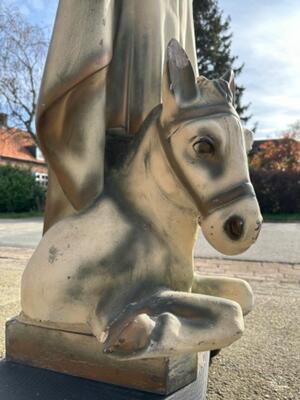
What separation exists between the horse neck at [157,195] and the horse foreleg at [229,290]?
24 centimetres

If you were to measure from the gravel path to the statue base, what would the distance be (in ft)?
0.67

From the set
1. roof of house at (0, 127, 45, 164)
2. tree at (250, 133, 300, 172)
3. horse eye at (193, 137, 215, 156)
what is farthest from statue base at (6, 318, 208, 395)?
roof of house at (0, 127, 45, 164)

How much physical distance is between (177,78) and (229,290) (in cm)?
75

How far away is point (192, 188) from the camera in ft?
3.57

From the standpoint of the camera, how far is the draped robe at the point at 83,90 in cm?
120

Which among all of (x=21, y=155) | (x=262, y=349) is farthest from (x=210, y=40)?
(x=262, y=349)

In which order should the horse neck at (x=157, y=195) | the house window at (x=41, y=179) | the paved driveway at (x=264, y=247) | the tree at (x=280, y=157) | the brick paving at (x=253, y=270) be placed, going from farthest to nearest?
the tree at (x=280, y=157)
the house window at (x=41, y=179)
the paved driveway at (x=264, y=247)
the brick paving at (x=253, y=270)
the horse neck at (x=157, y=195)

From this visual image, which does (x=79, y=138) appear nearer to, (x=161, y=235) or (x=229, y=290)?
(x=161, y=235)

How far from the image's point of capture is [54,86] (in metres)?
1.20

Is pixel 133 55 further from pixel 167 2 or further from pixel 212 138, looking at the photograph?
pixel 212 138

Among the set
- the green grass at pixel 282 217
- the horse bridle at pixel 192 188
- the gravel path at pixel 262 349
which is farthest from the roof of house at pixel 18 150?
the horse bridle at pixel 192 188

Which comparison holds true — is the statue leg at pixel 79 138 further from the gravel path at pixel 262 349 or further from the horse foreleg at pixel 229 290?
the gravel path at pixel 262 349

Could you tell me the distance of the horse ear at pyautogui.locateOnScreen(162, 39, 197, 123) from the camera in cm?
106

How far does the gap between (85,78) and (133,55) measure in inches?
11.2
